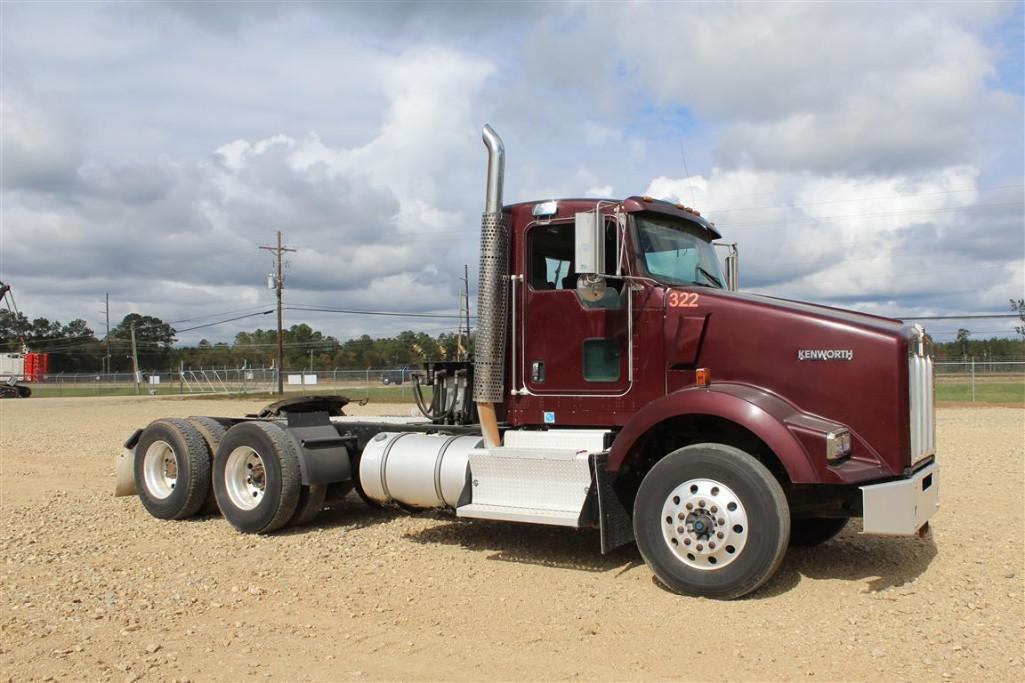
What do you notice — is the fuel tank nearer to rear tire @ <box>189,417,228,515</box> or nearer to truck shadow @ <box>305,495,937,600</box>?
truck shadow @ <box>305,495,937,600</box>

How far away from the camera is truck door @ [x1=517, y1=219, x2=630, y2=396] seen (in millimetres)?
6984

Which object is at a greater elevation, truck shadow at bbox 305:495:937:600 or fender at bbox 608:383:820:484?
fender at bbox 608:383:820:484

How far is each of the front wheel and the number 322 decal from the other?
1.11 meters

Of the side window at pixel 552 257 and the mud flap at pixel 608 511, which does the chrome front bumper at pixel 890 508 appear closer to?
the mud flap at pixel 608 511

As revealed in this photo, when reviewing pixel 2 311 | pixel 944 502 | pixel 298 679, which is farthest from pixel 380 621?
pixel 2 311

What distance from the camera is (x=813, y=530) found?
7.54m

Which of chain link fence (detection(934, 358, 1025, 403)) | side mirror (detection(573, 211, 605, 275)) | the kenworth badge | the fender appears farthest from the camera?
chain link fence (detection(934, 358, 1025, 403))

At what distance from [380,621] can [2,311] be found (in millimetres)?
119638

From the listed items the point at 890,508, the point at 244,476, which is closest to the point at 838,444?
the point at 890,508

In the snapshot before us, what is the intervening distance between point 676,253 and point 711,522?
2329mm

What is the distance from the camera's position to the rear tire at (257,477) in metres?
8.36

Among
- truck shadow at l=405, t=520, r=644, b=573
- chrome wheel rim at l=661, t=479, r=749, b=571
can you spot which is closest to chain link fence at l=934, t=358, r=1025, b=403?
truck shadow at l=405, t=520, r=644, b=573

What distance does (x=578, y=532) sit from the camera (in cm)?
851

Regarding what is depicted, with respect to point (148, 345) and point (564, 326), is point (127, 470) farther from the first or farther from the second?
point (148, 345)
